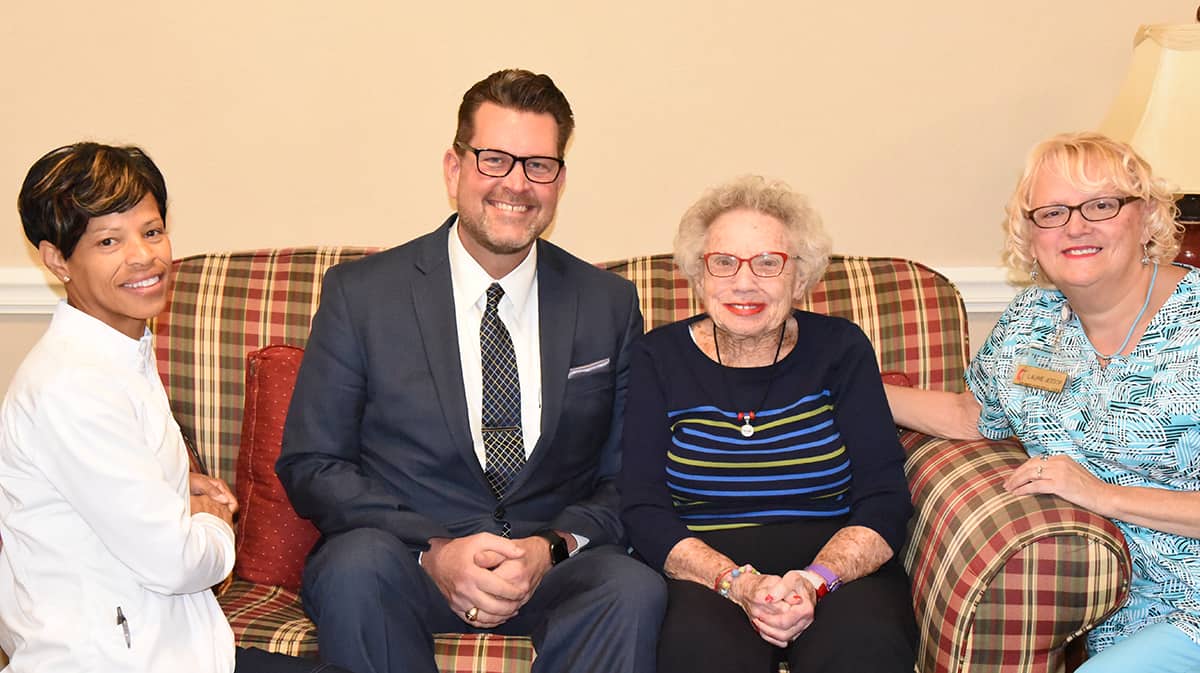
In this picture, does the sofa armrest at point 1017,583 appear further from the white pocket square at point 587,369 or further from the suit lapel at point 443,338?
the suit lapel at point 443,338

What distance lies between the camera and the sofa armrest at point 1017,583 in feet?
6.35

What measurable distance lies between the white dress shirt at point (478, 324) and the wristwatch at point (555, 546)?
188 mm

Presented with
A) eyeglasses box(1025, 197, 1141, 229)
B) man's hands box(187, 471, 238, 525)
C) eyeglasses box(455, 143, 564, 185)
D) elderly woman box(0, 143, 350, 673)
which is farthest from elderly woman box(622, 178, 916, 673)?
elderly woman box(0, 143, 350, 673)

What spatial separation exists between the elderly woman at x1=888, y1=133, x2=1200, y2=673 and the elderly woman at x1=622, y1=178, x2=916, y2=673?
32cm

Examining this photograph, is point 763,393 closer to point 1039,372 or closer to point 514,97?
point 1039,372

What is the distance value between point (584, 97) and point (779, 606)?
158cm

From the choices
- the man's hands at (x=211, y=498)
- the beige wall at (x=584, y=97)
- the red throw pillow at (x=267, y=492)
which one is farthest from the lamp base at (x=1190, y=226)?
the man's hands at (x=211, y=498)

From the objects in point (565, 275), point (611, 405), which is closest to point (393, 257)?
point (565, 275)

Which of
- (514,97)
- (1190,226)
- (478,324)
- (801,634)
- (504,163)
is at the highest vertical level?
(514,97)

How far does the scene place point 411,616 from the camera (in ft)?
6.73

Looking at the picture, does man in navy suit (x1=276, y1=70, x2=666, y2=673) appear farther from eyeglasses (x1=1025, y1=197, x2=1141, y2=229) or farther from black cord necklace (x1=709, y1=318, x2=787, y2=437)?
eyeglasses (x1=1025, y1=197, x2=1141, y2=229)

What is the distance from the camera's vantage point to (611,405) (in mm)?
2449

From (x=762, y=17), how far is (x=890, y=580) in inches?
62.5

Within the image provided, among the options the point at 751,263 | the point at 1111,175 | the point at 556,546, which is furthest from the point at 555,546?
the point at 1111,175
